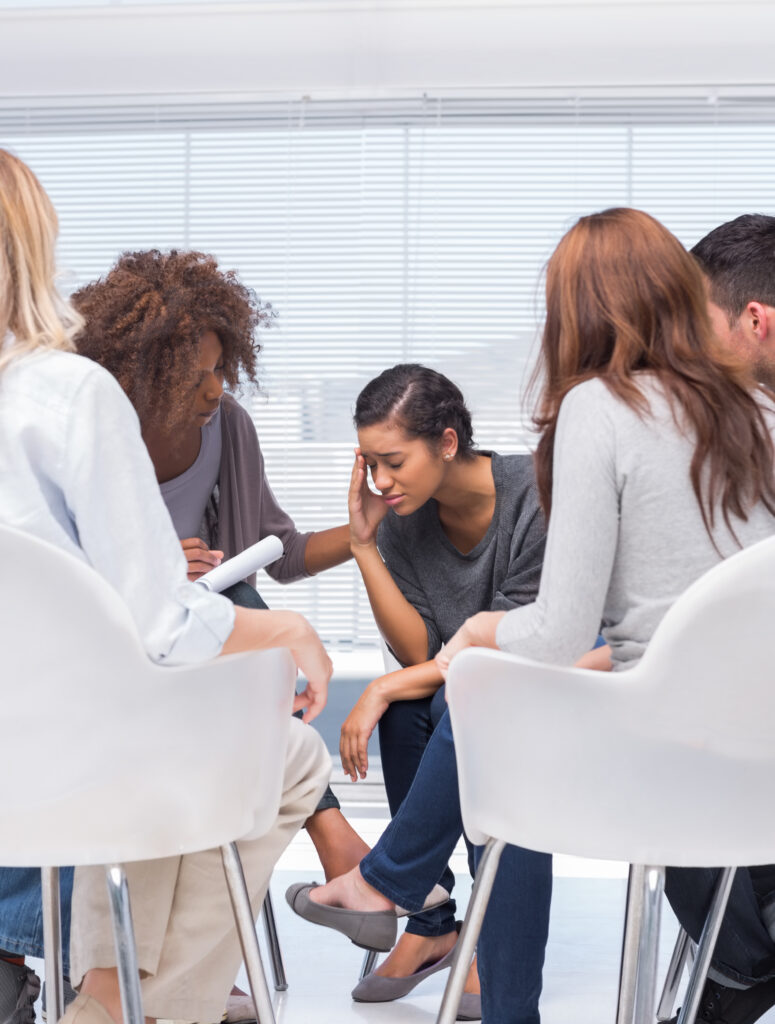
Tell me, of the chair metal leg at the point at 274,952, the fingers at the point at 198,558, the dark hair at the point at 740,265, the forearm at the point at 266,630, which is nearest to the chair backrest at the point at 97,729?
the forearm at the point at 266,630

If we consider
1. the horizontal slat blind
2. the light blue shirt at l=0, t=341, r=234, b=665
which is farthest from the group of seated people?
the horizontal slat blind

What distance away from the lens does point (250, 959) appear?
1198 millimetres

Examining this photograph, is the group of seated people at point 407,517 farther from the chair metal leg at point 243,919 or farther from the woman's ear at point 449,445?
the chair metal leg at point 243,919

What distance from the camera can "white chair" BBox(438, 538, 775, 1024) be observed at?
→ 39.0 inches

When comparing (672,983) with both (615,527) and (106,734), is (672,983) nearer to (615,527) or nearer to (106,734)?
(615,527)

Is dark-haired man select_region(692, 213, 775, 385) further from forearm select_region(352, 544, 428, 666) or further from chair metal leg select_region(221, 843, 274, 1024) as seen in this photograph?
chair metal leg select_region(221, 843, 274, 1024)

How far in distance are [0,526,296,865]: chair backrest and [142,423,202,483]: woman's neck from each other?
96 cm

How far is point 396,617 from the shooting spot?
2057 millimetres

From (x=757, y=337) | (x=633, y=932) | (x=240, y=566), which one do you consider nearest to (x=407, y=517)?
(x=240, y=566)

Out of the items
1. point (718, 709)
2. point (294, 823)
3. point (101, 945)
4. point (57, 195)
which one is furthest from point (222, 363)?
point (57, 195)

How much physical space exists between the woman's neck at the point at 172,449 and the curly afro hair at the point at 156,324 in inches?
1.5

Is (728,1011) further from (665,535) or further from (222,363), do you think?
(222,363)

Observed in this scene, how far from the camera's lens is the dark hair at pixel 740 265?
1.75 meters

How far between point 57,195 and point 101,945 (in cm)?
339
